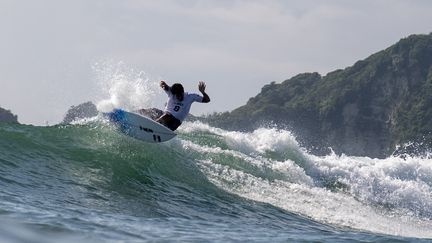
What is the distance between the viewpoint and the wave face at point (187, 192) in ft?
27.7

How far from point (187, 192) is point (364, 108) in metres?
94.1

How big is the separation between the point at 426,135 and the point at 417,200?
80104 millimetres

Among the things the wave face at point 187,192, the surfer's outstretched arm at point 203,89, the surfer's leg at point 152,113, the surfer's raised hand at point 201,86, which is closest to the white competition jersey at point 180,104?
the surfer's outstretched arm at point 203,89

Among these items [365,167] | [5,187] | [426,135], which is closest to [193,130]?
[365,167]

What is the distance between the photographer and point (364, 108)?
344ft

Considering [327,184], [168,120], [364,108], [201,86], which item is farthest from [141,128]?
[364,108]

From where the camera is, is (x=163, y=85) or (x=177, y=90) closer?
(x=177, y=90)

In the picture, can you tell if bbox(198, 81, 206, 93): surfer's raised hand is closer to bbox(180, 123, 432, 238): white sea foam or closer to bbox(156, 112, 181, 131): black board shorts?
bbox(156, 112, 181, 131): black board shorts

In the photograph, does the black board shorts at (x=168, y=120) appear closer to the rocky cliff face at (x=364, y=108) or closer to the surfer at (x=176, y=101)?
the surfer at (x=176, y=101)

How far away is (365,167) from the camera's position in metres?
22.5

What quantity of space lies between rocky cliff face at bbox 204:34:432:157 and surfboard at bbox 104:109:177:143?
281ft

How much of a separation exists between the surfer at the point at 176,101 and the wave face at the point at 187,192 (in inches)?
39.8

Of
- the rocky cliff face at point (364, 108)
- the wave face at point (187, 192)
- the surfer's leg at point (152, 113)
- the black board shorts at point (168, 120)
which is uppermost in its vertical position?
the rocky cliff face at point (364, 108)

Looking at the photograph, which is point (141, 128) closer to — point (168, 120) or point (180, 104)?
point (168, 120)
